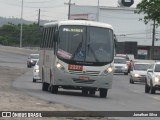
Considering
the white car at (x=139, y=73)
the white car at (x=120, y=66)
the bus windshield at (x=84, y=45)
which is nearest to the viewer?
the bus windshield at (x=84, y=45)

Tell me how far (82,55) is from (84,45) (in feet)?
1.42

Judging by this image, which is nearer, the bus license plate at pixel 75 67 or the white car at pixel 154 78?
the bus license plate at pixel 75 67

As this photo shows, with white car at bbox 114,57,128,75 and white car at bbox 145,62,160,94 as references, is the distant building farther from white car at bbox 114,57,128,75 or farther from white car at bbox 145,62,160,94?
white car at bbox 145,62,160,94

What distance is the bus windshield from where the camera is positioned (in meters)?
30.8

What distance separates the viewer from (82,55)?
30.8 meters

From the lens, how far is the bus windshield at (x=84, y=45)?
30.8 m

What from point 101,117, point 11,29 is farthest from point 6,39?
→ point 101,117

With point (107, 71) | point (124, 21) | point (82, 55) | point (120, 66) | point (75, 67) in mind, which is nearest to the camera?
point (75, 67)

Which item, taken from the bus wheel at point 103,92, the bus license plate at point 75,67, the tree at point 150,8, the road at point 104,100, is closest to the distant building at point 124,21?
the tree at point 150,8

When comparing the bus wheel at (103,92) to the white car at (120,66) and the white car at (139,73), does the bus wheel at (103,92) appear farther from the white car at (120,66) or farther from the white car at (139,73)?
the white car at (120,66)

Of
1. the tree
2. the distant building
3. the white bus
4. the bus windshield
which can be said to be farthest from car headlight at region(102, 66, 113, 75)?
the distant building

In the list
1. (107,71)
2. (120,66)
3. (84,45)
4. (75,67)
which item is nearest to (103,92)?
(107,71)

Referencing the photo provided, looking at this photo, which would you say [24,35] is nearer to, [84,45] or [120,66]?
[120,66]

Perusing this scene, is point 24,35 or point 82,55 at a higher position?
point 82,55
